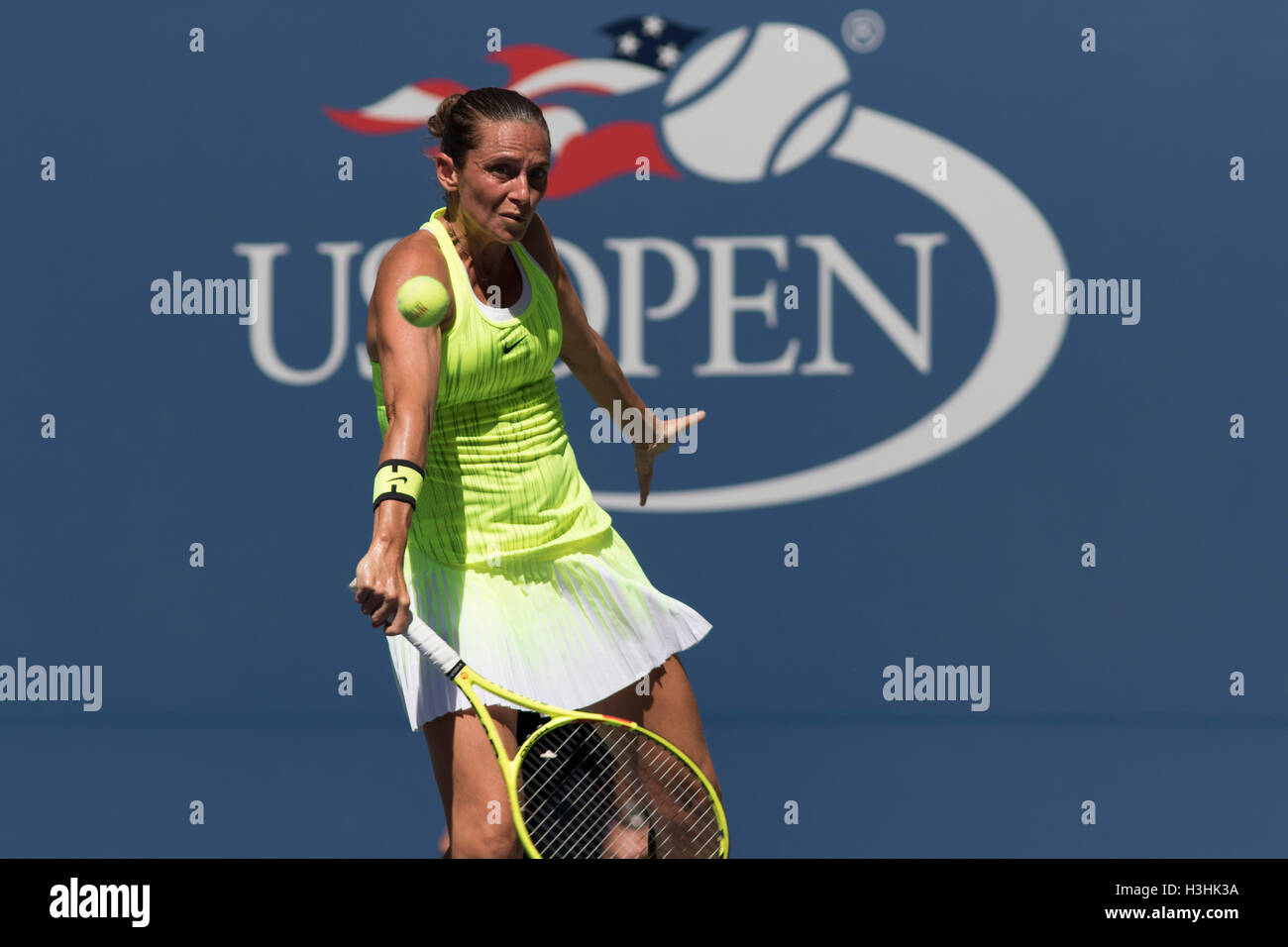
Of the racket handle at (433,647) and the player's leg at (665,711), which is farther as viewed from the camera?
the player's leg at (665,711)

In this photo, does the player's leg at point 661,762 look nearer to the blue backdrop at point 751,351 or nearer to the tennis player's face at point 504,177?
the tennis player's face at point 504,177

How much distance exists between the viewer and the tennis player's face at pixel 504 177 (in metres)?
2.65

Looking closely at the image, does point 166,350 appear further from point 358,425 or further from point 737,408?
point 737,408

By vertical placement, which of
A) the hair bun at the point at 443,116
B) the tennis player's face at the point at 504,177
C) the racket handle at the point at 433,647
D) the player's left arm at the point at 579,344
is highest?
the hair bun at the point at 443,116

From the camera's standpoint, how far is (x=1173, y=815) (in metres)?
4.21

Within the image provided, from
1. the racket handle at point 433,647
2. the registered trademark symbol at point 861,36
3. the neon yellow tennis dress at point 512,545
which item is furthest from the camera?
the registered trademark symbol at point 861,36

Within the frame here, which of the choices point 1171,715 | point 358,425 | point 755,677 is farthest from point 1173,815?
point 358,425

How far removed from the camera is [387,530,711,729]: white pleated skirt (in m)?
2.74

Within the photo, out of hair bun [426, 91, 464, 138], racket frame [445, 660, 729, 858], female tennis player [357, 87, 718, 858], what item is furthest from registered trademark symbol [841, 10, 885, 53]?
racket frame [445, 660, 729, 858]

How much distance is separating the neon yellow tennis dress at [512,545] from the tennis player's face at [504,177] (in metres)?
0.09
